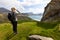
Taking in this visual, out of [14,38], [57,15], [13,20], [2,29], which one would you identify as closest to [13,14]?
[13,20]

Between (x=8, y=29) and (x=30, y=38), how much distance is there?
5.29m

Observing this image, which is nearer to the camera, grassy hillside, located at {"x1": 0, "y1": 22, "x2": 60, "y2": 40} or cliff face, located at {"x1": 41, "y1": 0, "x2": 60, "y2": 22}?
grassy hillside, located at {"x1": 0, "y1": 22, "x2": 60, "y2": 40}

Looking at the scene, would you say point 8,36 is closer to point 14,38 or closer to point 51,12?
point 14,38

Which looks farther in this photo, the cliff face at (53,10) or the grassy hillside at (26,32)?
the cliff face at (53,10)

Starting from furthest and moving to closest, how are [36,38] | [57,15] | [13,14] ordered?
[57,15] < [13,14] < [36,38]

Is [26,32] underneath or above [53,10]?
underneath

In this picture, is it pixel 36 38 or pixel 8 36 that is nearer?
pixel 36 38

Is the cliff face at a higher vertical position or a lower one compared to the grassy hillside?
higher

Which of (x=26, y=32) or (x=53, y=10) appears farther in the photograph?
(x=53, y=10)

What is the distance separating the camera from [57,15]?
1309 inches

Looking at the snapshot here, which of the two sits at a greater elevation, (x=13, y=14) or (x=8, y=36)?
(x=13, y=14)

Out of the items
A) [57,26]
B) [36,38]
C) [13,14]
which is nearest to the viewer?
[36,38]

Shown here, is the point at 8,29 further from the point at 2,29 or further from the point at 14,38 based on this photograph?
the point at 14,38

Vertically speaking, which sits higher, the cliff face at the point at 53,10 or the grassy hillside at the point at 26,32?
the cliff face at the point at 53,10
